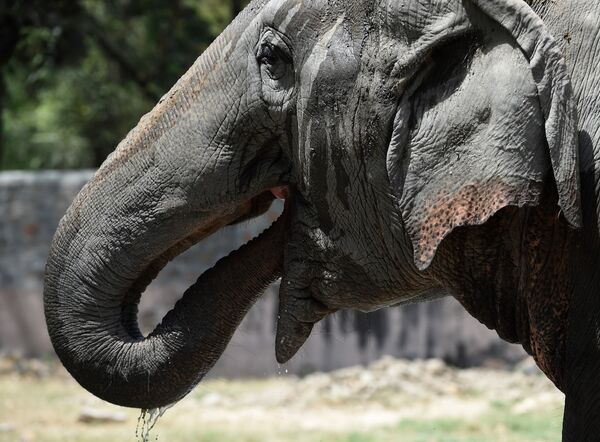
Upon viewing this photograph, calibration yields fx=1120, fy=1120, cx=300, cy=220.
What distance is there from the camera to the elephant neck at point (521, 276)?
8.23 feet

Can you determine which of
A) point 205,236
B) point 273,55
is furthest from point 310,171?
point 205,236

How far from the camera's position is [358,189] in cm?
276

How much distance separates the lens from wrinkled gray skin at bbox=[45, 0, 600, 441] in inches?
94.7

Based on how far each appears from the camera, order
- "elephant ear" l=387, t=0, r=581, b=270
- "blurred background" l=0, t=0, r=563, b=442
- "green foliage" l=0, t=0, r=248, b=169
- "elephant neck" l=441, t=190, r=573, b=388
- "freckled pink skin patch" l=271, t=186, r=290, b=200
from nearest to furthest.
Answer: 1. "elephant ear" l=387, t=0, r=581, b=270
2. "elephant neck" l=441, t=190, r=573, b=388
3. "freckled pink skin patch" l=271, t=186, r=290, b=200
4. "blurred background" l=0, t=0, r=563, b=442
5. "green foliage" l=0, t=0, r=248, b=169

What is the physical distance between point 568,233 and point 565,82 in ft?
1.14

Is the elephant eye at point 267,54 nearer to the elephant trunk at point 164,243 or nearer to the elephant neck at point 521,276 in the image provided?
the elephant trunk at point 164,243

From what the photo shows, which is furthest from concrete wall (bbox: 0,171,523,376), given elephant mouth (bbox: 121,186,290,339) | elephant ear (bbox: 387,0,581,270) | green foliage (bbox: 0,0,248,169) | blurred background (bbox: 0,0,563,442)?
elephant ear (bbox: 387,0,581,270)

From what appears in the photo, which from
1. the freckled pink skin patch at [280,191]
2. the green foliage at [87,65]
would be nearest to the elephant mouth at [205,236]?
the freckled pink skin patch at [280,191]

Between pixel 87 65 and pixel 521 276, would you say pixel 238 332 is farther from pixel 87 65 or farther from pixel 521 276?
pixel 87 65

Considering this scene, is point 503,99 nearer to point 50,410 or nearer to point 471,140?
point 471,140

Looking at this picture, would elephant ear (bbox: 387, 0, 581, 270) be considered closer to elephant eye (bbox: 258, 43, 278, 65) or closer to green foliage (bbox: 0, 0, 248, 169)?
elephant eye (bbox: 258, 43, 278, 65)

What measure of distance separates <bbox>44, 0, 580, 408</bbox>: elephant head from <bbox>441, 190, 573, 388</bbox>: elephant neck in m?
0.11

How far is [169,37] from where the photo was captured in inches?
381

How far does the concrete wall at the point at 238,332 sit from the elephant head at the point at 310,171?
5.51m
